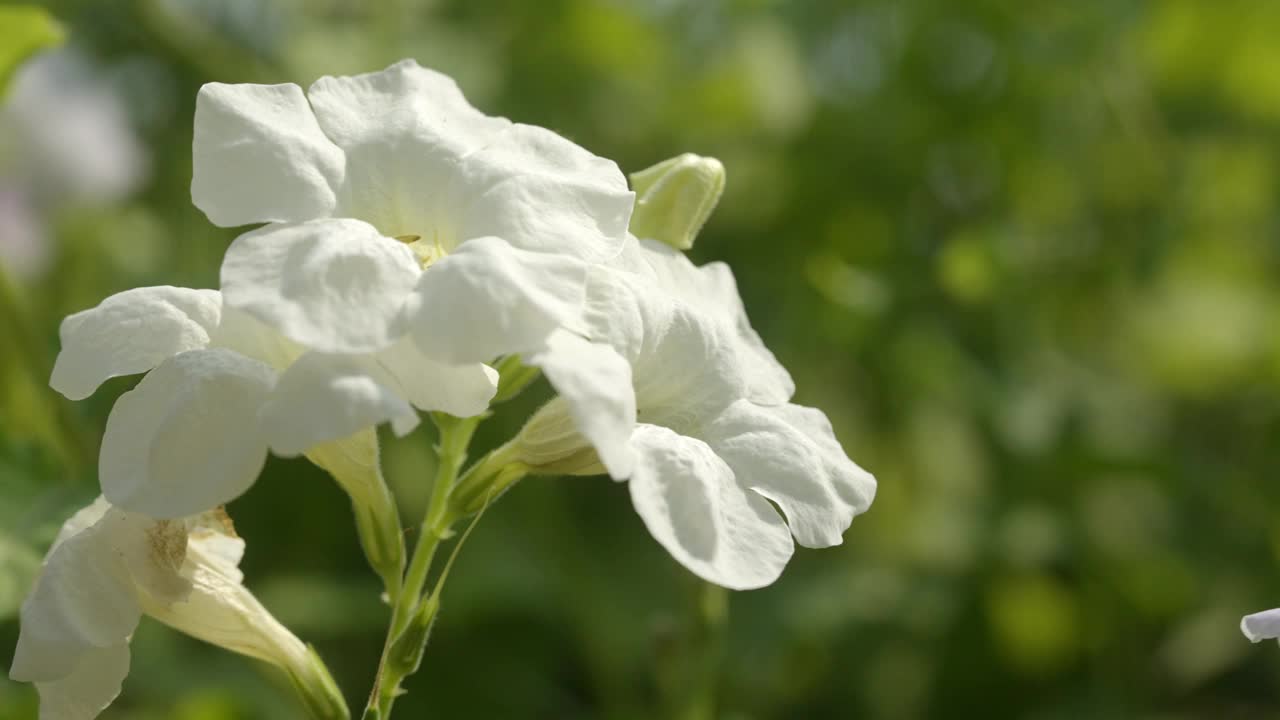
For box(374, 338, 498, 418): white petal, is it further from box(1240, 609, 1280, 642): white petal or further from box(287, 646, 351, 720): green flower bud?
box(1240, 609, 1280, 642): white petal

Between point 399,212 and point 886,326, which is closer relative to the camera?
point 399,212

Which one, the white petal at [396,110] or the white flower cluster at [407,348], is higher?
the white petal at [396,110]

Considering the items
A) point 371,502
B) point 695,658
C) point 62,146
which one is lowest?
point 62,146

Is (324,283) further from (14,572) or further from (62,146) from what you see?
(62,146)

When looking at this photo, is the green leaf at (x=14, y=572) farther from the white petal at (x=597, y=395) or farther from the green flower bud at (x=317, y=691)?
the white petal at (x=597, y=395)

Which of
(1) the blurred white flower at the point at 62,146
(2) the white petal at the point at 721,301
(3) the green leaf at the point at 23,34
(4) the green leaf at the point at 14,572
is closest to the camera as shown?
(2) the white petal at the point at 721,301

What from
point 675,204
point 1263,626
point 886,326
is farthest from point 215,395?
point 886,326

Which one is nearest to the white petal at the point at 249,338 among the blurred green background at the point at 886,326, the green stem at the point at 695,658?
the green stem at the point at 695,658
